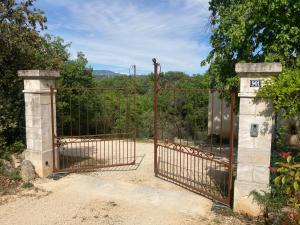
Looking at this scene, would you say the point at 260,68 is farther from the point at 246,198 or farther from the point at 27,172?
the point at 27,172

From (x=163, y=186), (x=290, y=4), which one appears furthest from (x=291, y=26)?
(x=163, y=186)

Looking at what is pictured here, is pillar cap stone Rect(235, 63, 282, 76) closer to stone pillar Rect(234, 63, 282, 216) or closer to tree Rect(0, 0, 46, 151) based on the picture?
stone pillar Rect(234, 63, 282, 216)

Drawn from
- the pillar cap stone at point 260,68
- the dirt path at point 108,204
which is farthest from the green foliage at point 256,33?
the dirt path at point 108,204

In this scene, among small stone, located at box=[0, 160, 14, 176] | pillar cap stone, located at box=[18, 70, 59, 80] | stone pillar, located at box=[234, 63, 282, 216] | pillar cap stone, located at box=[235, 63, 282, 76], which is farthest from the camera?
small stone, located at box=[0, 160, 14, 176]

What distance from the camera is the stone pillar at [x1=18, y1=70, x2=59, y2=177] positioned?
6.18m

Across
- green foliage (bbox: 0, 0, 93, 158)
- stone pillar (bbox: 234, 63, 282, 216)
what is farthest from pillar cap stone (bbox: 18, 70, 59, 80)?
stone pillar (bbox: 234, 63, 282, 216)

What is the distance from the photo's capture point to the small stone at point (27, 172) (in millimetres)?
6195

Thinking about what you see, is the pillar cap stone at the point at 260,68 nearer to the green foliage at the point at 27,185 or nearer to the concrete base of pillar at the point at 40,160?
the concrete base of pillar at the point at 40,160

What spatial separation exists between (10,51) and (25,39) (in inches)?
18.8

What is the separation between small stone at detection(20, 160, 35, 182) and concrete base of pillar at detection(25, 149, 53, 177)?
15 centimetres

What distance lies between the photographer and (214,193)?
224 inches

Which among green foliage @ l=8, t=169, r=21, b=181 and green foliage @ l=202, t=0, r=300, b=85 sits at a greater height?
green foliage @ l=202, t=0, r=300, b=85

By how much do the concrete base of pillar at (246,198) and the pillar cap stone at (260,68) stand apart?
1.76m

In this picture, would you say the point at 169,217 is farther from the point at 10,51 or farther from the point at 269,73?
the point at 10,51
